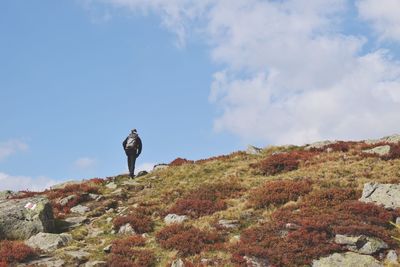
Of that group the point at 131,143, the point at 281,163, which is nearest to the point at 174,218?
the point at 281,163

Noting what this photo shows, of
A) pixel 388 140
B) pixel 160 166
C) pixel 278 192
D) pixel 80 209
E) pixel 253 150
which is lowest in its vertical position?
pixel 278 192

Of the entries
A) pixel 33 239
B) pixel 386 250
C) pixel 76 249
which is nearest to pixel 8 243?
pixel 33 239

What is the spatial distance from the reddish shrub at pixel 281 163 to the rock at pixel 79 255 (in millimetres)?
13124

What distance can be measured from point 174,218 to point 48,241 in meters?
5.16

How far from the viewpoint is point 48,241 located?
19.0m

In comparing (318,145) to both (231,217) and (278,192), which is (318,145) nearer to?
(278,192)

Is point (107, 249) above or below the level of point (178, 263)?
above

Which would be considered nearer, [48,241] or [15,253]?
[15,253]

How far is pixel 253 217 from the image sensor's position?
20.0 metres

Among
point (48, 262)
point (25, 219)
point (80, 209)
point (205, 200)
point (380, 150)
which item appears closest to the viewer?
point (48, 262)

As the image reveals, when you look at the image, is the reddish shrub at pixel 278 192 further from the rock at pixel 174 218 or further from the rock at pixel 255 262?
the rock at pixel 255 262

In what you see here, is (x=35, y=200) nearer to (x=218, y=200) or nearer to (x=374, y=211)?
(x=218, y=200)

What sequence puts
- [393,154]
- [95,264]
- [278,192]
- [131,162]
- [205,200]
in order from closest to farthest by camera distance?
[95,264], [278,192], [205,200], [393,154], [131,162]

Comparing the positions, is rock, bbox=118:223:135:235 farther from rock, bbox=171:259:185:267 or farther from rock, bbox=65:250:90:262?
rock, bbox=171:259:185:267
